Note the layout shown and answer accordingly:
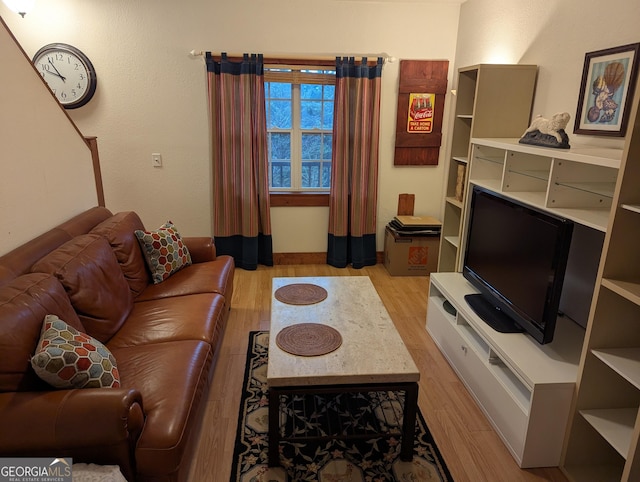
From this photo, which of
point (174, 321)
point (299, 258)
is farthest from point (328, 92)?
point (174, 321)

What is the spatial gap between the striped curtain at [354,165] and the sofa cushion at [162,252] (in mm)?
1754

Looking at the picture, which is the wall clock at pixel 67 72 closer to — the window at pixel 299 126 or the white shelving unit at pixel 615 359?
the window at pixel 299 126

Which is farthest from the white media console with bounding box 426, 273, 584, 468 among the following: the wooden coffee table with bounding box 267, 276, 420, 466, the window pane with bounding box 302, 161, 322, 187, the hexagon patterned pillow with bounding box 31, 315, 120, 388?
the window pane with bounding box 302, 161, 322, 187

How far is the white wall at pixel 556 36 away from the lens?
2.17 metres

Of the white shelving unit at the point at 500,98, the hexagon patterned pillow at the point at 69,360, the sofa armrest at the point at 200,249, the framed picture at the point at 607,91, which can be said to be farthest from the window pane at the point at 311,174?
the hexagon patterned pillow at the point at 69,360

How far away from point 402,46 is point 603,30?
2.12 metres

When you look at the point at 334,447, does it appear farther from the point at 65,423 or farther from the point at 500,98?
the point at 500,98

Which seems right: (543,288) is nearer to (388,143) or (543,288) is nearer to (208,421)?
(208,421)

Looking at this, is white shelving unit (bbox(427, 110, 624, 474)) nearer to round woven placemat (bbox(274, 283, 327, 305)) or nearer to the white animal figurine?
the white animal figurine

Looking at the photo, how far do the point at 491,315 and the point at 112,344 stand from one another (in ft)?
6.69

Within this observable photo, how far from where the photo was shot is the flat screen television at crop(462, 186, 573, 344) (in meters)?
2.01

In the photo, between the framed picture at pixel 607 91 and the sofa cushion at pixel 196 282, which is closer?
the framed picture at pixel 607 91

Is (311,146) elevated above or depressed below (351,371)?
above

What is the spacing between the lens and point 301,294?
2.67m
